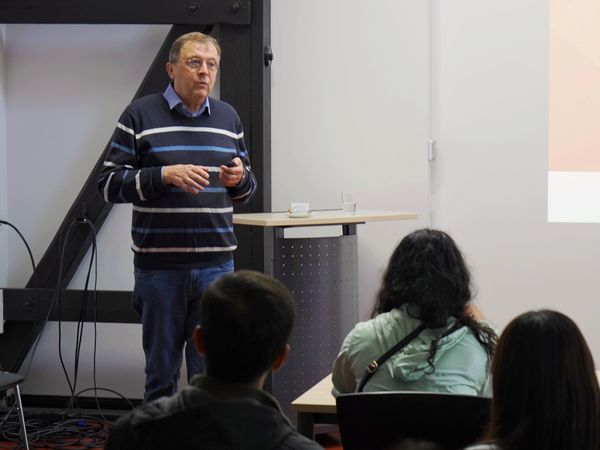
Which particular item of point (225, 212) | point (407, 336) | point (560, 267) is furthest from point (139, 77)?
point (407, 336)

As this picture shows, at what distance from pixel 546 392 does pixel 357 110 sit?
12.6 ft

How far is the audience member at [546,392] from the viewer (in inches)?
61.0

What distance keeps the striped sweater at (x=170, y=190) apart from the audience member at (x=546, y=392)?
217 cm

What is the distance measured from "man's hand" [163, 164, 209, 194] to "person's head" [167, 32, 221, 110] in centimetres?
37

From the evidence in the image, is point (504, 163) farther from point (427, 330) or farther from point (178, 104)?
point (427, 330)

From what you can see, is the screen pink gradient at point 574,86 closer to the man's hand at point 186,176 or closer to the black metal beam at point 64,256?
the black metal beam at point 64,256

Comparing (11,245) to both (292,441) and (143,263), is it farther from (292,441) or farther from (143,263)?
(292,441)

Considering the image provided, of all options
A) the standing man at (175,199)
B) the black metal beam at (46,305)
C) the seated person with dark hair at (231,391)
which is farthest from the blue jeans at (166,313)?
the seated person with dark hair at (231,391)

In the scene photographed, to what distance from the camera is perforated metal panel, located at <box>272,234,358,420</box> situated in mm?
4383

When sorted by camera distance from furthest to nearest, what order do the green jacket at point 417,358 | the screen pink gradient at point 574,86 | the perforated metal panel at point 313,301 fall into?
the screen pink gradient at point 574,86 → the perforated metal panel at point 313,301 → the green jacket at point 417,358

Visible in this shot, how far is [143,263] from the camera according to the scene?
3645mm

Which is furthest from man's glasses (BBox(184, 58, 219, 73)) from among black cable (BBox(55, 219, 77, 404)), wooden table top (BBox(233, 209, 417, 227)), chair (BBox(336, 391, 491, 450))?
chair (BBox(336, 391, 491, 450))

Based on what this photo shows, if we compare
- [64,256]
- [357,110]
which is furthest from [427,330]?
[64,256]

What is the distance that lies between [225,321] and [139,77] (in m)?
3.88
